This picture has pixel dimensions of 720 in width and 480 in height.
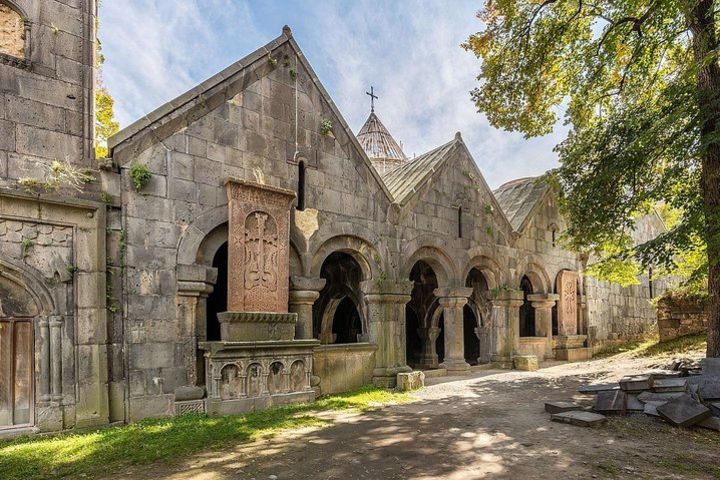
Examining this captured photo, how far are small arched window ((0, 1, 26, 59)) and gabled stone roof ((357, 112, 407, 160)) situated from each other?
18.7 meters

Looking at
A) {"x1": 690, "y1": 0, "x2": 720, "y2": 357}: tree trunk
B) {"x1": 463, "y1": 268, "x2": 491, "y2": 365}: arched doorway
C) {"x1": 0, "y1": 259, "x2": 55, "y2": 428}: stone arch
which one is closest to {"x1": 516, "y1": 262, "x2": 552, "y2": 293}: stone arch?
{"x1": 463, "y1": 268, "x2": 491, "y2": 365}: arched doorway

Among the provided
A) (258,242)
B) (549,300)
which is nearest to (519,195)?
(549,300)

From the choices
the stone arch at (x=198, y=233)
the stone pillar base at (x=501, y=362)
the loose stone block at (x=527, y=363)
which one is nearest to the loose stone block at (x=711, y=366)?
the loose stone block at (x=527, y=363)

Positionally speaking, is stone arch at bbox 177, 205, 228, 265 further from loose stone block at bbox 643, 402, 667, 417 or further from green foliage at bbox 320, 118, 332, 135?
loose stone block at bbox 643, 402, 667, 417

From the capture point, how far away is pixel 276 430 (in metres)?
6.12

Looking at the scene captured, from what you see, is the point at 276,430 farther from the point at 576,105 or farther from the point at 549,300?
the point at 549,300

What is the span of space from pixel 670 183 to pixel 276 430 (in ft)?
29.7

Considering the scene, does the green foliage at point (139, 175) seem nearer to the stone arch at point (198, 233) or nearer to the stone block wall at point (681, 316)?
the stone arch at point (198, 233)

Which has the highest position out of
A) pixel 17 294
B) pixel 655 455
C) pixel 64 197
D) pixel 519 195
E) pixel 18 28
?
pixel 18 28

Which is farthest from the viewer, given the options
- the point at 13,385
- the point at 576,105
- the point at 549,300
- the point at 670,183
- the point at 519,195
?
the point at 519,195

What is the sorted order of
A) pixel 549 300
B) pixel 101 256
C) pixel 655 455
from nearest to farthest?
pixel 655 455 < pixel 101 256 < pixel 549 300

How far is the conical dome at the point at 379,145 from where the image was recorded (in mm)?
24016

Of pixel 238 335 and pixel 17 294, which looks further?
pixel 238 335

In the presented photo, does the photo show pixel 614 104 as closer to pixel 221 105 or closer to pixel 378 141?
pixel 221 105
